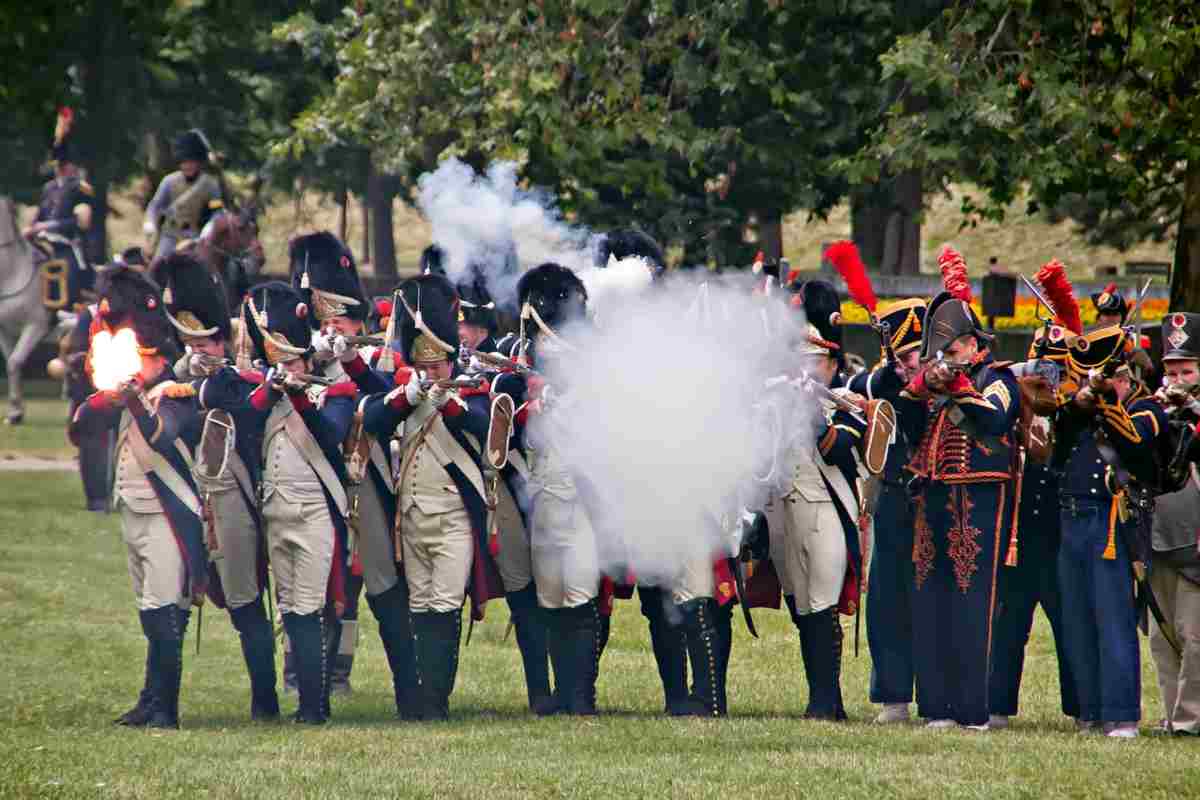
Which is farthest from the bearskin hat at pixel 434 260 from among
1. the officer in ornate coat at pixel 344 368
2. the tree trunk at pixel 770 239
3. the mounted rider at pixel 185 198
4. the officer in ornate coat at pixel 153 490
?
the tree trunk at pixel 770 239

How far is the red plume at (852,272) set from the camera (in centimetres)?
1088

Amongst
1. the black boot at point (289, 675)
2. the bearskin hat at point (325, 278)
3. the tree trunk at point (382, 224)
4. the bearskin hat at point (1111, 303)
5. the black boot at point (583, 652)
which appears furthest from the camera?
the tree trunk at point (382, 224)

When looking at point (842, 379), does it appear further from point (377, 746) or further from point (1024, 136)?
point (1024, 136)

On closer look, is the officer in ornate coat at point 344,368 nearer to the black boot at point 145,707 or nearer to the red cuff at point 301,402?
the red cuff at point 301,402

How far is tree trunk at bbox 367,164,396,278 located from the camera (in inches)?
1891

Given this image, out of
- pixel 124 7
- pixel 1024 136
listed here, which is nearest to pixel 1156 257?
pixel 124 7

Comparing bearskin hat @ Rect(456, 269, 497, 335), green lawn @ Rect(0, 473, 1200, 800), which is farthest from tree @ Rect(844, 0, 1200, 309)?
bearskin hat @ Rect(456, 269, 497, 335)

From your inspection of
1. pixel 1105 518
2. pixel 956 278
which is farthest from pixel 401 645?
pixel 1105 518

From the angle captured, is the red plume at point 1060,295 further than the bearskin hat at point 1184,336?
No

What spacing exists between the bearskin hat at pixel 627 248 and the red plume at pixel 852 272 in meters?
1.39

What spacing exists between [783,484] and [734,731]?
1.40 m

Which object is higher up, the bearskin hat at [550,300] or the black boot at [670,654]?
the bearskin hat at [550,300]

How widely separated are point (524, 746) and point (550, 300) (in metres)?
2.45

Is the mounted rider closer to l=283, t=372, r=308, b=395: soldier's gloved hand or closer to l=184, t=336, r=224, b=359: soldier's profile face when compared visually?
l=184, t=336, r=224, b=359: soldier's profile face
